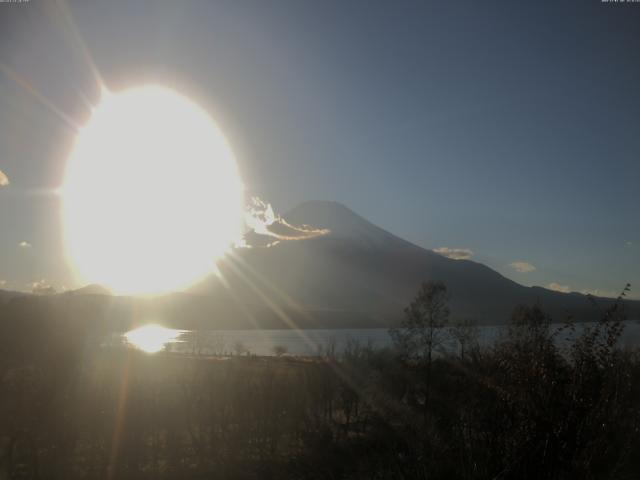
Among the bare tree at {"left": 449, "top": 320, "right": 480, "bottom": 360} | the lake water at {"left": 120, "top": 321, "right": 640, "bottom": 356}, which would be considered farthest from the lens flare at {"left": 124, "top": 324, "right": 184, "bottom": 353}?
the bare tree at {"left": 449, "top": 320, "right": 480, "bottom": 360}

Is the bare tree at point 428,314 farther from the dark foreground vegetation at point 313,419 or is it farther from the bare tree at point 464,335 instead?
the bare tree at point 464,335

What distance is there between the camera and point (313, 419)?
27453 mm

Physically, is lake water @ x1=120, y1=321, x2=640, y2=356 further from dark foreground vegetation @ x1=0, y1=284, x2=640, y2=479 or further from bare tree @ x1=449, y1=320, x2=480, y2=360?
dark foreground vegetation @ x1=0, y1=284, x2=640, y2=479

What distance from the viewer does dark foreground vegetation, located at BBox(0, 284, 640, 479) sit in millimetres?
5645

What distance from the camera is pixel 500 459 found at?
235 inches

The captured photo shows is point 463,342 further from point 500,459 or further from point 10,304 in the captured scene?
point 500,459

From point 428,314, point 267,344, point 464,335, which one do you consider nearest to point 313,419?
point 428,314

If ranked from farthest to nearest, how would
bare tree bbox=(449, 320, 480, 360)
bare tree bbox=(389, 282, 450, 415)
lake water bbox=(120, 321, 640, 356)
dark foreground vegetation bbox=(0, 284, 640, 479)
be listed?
lake water bbox=(120, 321, 640, 356)
bare tree bbox=(449, 320, 480, 360)
bare tree bbox=(389, 282, 450, 415)
dark foreground vegetation bbox=(0, 284, 640, 479)

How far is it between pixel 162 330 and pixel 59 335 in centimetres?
18458

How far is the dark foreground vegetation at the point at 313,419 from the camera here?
18.5 ft

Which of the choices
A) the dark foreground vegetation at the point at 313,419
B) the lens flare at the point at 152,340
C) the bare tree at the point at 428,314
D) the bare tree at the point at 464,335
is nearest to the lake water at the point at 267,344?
the lens flare at the point at 152,340

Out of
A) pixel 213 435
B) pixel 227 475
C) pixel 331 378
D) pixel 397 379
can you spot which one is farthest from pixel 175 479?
pixel 397 379

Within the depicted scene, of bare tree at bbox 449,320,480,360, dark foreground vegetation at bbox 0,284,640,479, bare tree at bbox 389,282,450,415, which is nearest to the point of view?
dark foreground vegetation at bbox 0,284,640,479

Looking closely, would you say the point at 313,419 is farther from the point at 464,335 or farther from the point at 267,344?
the point at 267,344
